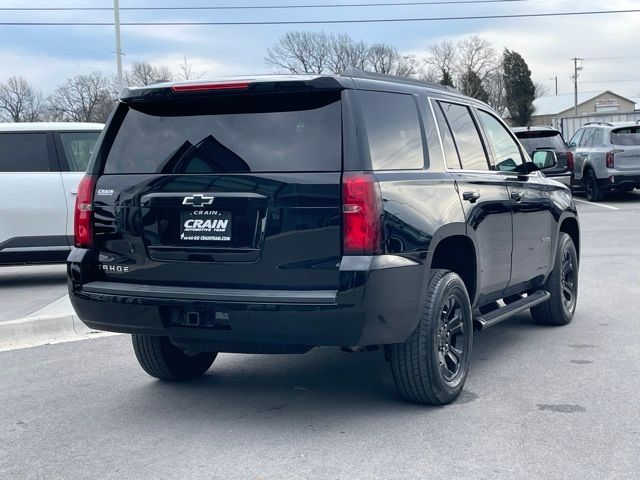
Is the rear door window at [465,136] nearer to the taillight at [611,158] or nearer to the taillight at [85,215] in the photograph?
the taillight at [85,215]

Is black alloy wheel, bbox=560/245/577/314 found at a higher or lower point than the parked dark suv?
lower

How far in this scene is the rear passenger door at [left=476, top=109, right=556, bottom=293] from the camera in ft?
20.3

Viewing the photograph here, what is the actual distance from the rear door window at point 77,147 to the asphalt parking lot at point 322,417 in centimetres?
355

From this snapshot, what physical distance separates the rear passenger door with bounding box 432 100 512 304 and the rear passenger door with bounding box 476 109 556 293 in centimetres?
16

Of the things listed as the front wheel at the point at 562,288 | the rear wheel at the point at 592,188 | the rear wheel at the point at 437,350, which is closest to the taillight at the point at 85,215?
the rear wheel at the point at 437,350

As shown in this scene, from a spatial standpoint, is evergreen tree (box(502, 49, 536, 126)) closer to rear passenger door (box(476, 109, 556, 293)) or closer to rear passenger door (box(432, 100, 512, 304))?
rear passenger door (box(476, 109, 556, 293))

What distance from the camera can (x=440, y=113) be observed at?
546 cm

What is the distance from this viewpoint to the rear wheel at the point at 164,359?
5441mm

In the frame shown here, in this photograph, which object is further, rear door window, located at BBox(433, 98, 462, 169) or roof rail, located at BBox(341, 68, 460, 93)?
rear door window, located at BBox(433, 98, 462, 169)

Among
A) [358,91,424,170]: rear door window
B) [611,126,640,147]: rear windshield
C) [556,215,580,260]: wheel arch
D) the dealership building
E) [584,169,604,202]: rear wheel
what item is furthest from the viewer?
the dealership building

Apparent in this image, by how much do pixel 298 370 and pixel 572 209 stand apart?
3.09 metres

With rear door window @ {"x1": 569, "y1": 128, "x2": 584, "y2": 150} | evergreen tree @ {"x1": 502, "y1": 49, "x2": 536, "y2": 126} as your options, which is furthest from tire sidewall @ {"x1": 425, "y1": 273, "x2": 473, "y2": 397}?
evergreen tree @ {"x1": 502, "y1": 49, "x2": 536, "y2": 126}

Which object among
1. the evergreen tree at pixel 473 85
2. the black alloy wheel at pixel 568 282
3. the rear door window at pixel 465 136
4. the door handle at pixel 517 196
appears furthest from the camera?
the evergreen tree at pixel 473 85

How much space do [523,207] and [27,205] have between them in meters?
5.96
